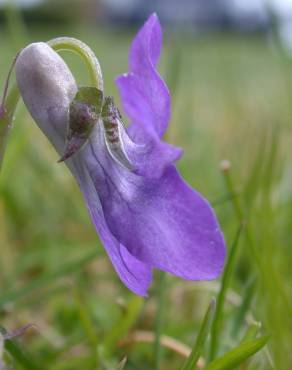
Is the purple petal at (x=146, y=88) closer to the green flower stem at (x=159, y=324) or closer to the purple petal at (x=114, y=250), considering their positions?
the purple petal at (x=114, y=250)

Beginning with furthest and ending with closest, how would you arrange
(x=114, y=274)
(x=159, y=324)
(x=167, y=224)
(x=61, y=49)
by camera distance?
(x=114, y=274)
(x=159, y=324)
(x=61, y=49)
(x=167, y=224)

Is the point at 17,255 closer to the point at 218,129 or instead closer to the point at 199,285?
the point at 199,285

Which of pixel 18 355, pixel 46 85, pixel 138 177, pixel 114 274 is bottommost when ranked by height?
pixel 114 274

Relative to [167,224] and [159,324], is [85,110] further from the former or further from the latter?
[159,324]

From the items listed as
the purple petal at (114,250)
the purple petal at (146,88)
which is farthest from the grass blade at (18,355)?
the purple petal at (146,88)

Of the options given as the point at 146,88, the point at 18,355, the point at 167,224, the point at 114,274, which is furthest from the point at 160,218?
the point at 114,274

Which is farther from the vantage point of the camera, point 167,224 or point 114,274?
Answer: point 114,274

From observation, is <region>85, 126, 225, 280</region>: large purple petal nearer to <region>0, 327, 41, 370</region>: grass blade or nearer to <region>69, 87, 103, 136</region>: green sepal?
<region>69, 87, 103, 136</region>: green sepal

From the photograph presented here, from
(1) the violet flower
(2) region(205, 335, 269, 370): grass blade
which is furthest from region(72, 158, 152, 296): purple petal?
(2) region(205, 335, 269, 370): grass blade
